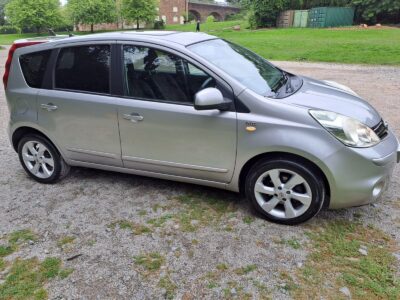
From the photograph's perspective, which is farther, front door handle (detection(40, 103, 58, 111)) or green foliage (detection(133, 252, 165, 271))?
front door handle (detection(40, 103, 58, 111))

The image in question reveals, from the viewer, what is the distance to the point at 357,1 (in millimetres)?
30312

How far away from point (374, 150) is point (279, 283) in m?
1.36

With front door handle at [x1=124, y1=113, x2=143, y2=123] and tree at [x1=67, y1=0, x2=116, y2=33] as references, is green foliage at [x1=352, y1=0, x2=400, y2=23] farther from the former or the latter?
front door handle at [x1=124, y1=113, x2=143, y2=123]

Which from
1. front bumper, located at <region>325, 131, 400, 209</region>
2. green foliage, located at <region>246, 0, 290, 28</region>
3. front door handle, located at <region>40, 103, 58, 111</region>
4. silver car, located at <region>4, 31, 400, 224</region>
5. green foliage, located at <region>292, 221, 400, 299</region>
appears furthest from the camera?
green foliage, located at <region>246, 0, 290, 28</region>

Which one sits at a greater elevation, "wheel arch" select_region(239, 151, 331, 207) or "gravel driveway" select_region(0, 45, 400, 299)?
"wheel arch" select_region(239, 151, 331, 207)

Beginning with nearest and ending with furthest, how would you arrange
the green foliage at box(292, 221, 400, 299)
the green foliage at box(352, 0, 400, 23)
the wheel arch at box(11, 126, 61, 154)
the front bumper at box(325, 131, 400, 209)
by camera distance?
1. the green foliage at box(292, 221, 400, 299)
2. the front bumper at box(325, 131, 400, 209)
3. the wheel arch at box(11, 126, 61, 154)
4. the green foliage at box(352, 0, 400, 23)

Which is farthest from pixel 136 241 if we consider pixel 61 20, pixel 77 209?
pixel 61 20

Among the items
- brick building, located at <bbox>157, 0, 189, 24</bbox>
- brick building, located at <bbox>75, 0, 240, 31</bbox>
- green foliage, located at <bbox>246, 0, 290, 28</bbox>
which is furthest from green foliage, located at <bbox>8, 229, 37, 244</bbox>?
brick building, located at <bbox>157, 0, 189, 24</bbox>

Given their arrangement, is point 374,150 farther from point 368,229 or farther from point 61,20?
point 61,20

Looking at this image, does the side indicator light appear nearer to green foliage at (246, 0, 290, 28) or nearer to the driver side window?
the driver side window

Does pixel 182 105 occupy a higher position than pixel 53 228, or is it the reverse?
pixel 182 105

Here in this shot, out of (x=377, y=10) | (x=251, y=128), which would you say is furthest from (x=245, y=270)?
(x=377, y=10)

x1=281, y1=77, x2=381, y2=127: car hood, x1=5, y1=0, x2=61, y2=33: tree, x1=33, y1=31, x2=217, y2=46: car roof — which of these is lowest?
x1=281, y1=77, x2=381, y2=127: car hood

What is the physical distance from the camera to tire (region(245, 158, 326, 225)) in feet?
10.2
